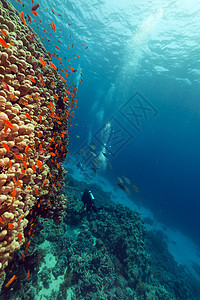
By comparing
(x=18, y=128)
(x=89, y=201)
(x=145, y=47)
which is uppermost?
(x=145, y=47)

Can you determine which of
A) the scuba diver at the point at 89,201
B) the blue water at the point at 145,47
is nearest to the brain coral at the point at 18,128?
the scuba diver at the point at 89,201

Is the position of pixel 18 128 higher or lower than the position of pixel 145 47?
lower

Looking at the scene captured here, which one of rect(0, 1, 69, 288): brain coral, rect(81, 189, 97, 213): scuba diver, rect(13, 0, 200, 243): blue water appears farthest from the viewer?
rect(13, 0, 200, 243): blue water

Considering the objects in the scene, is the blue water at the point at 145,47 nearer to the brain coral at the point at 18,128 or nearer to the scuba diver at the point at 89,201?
the scuba diver at the point at 89,201

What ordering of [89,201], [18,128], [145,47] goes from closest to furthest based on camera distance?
[18,128], [89,201], [145,47]

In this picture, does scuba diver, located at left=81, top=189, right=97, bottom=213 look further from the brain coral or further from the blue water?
the blue water

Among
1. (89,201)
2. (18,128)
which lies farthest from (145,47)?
(18,128)

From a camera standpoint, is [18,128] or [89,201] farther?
[89,201]

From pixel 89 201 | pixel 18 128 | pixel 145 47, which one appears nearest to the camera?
pixel 18 128

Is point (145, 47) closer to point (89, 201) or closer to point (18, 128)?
point (89, 201)

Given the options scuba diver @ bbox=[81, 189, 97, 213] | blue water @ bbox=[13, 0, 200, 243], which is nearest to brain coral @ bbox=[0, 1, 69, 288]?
scuba diver @ bbox=[81, 189, 97, 213]

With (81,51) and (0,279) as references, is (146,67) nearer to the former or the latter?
(81,51)

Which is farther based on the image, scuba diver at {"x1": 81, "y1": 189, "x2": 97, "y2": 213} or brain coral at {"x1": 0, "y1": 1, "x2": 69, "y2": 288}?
scuba diver at {"x1": 81, "y1": 189, "x2": 97, "y2": 213}

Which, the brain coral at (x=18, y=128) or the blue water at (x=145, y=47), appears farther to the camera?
the blue water at (x=145, y=47)
